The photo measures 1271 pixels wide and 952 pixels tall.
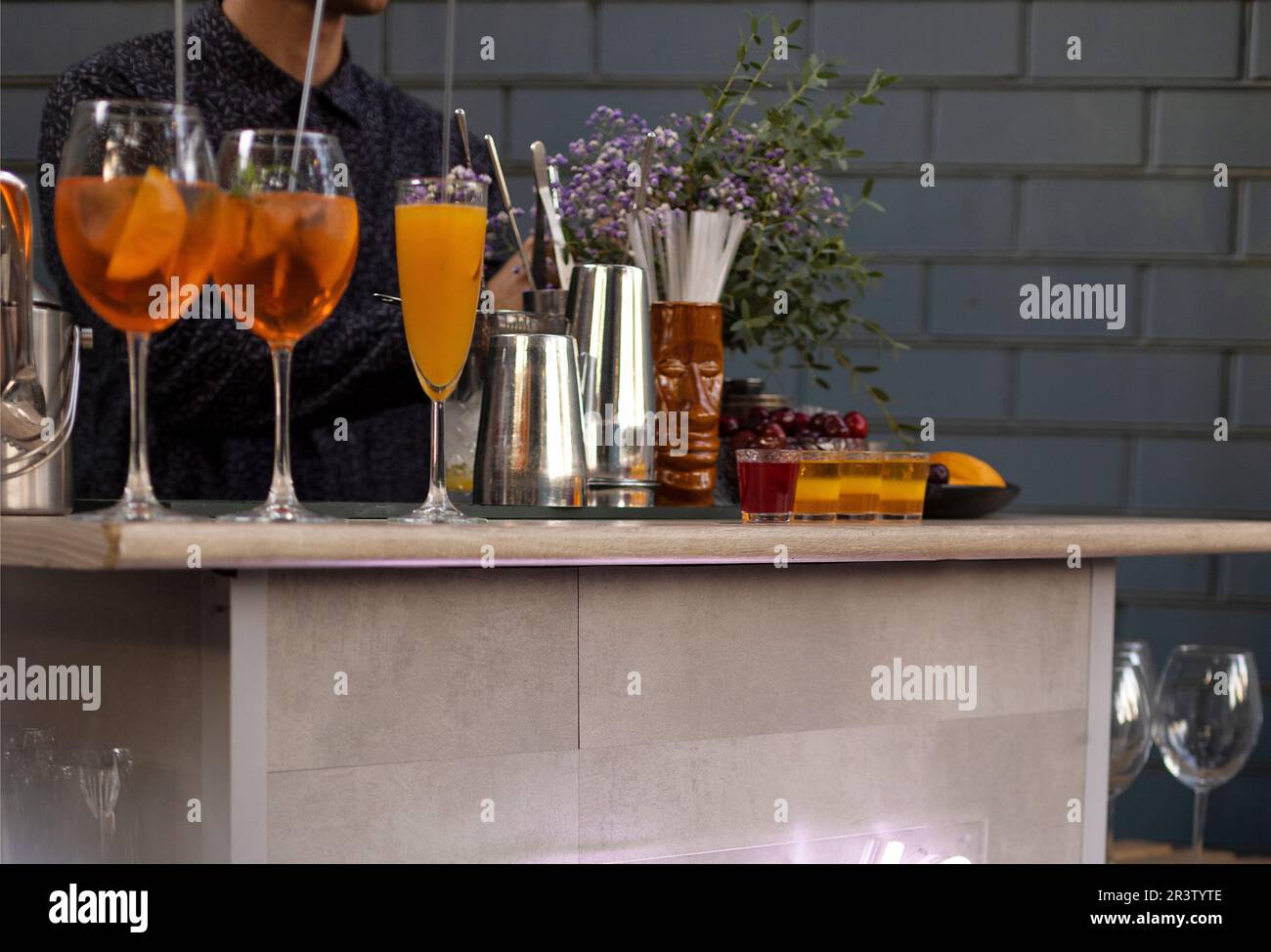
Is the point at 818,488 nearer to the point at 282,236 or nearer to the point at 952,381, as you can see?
the point at 282,236

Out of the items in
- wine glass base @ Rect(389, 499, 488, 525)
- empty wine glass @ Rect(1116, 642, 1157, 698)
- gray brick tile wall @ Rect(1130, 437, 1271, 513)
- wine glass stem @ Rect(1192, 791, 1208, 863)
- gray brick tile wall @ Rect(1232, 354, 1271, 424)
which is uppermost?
gray brick tile wall @ Rect(1232, 354, 1271, 424)

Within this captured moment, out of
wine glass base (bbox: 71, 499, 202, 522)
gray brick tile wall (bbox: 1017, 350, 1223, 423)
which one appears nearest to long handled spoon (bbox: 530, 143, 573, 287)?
wine glass base (bbox: 71, 499, 202, 522)

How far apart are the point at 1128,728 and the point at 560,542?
32.6 inches

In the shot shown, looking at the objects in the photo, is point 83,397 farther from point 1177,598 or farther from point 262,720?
point 1177,598

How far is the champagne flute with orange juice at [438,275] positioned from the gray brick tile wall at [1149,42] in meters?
1.82

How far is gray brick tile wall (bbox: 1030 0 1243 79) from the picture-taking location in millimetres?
2395

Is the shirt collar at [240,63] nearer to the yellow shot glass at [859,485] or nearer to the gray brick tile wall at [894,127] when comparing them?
the gray brick tile wall at [894,127]

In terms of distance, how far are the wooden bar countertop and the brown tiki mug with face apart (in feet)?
0.64

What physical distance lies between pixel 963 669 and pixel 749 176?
0.55 metres

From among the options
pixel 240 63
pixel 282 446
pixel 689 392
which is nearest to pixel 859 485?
pixel 689 392

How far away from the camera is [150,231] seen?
72cm

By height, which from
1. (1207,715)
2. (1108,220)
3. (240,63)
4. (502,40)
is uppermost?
(502,40)

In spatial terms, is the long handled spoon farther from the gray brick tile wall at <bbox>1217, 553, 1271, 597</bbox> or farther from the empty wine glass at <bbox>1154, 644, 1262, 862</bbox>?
the gray brick tile wall at <bbox>1217, 553, 1271, 597</bbox>

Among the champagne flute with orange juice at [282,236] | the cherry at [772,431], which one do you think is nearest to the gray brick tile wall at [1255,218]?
the cherry at [772,431]
